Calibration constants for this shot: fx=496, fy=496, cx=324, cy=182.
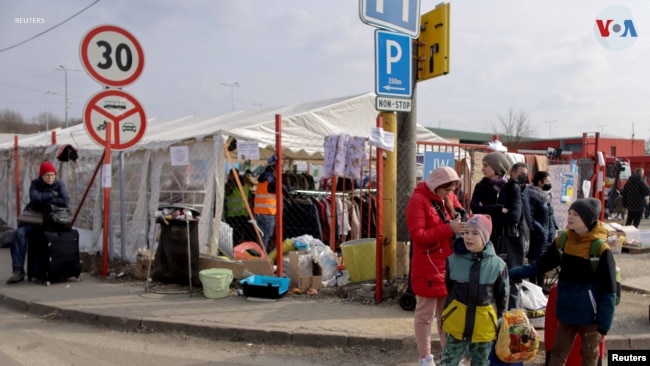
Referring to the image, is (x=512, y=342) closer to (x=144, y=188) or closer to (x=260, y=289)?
(x=260, y=289)

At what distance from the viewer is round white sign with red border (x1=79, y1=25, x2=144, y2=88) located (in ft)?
23.8

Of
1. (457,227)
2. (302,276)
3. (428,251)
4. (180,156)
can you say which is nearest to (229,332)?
(302,276)

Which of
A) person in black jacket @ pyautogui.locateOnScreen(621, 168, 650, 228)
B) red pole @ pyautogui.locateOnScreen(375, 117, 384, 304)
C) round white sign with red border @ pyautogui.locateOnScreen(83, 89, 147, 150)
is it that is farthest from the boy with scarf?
person in black jacket @ pyautogui.locateOnScreen(621, 168, 650, 228)

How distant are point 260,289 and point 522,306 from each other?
327 cm

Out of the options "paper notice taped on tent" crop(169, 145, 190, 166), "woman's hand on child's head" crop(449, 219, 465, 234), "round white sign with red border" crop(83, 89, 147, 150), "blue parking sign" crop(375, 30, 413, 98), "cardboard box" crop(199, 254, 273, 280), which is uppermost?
"blue parking sign" crop(375, 30, 413, 98)

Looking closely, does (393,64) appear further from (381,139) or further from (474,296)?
(474,296)

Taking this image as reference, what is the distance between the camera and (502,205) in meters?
5.19

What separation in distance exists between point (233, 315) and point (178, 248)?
68.0 inches

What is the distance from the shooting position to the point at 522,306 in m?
5.30

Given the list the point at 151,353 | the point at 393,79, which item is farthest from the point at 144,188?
the point at 393,79

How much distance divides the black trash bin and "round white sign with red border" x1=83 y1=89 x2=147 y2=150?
1.45 metres

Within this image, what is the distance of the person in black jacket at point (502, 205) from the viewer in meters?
5.16

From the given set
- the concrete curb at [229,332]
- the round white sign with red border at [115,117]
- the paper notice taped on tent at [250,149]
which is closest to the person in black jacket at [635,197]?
the paper notice taped on tent at [250,149]

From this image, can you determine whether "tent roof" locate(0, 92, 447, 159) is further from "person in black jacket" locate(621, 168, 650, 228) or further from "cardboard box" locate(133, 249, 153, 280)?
"person in black jacket" locate(621, 168, 650, 228)
